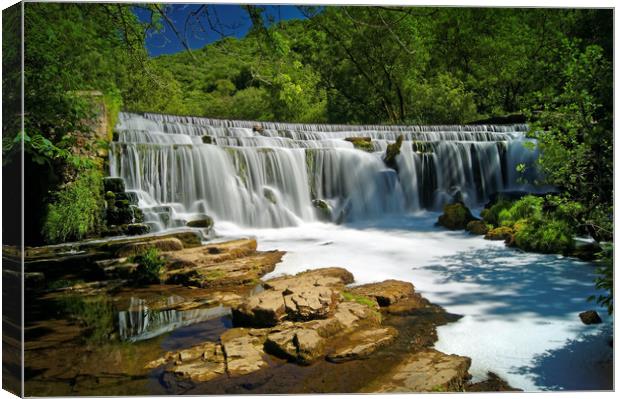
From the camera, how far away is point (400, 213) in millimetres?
5711

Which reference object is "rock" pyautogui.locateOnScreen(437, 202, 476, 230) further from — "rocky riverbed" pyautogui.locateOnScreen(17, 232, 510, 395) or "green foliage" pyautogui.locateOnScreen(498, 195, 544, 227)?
"rocky riverbed" pyautogui.locateOnScreen(17, 232, 510, 395)

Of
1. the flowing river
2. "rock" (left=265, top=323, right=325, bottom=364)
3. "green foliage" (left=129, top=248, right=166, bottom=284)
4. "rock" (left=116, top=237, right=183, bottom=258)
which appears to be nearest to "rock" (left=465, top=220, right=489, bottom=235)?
the flowing river

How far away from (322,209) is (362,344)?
2.50 meters

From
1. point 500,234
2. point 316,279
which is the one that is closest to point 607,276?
point 500,234

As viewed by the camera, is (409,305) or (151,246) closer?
(409,305)

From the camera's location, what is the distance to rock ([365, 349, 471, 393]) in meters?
2.91

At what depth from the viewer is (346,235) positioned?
4.94 m

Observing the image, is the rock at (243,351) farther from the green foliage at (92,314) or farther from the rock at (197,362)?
the green foliage at (92,314)

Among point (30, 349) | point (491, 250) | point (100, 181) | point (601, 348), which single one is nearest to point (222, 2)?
point (100, 181)

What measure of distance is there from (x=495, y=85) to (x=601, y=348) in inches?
137

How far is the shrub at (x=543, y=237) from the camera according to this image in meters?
4.39

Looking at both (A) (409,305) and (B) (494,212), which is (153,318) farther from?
(B) (494,212)

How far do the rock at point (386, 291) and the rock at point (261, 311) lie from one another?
2.62 ft

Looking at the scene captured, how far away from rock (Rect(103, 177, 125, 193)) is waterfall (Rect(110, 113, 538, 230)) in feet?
0.36
